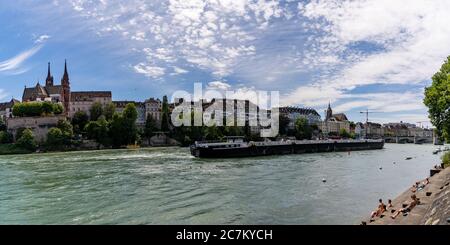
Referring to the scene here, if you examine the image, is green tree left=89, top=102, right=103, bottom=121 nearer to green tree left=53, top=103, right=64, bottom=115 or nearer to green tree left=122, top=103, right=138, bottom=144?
green tree left=53, top=103, right=64, bottom=115

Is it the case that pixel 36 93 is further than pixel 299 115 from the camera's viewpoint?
No

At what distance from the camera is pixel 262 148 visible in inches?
1972

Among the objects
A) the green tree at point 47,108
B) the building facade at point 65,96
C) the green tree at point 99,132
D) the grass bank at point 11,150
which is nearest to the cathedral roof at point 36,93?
the building facade at point 65,96

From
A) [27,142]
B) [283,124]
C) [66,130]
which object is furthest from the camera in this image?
[283,124]

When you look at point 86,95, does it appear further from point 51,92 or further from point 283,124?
point 283,124

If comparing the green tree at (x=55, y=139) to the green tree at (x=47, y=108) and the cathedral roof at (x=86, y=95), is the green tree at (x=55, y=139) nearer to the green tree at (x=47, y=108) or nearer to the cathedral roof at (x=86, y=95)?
the green tree at (x=47, y=108)

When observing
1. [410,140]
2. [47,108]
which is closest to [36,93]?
→ [47,108]

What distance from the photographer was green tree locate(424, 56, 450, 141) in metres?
25.0

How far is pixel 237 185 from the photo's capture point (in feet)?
64.7

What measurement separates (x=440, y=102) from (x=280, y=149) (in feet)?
95.4

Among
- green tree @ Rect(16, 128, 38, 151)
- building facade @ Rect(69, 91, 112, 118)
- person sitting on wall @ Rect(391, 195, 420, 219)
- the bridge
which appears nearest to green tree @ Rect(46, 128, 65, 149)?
green tree @ Rect(16, 128, 38, 151)
